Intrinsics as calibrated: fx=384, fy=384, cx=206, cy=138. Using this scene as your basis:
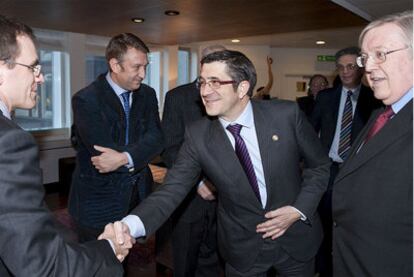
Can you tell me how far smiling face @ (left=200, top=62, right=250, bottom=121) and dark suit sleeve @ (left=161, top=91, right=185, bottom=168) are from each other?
0.76 m

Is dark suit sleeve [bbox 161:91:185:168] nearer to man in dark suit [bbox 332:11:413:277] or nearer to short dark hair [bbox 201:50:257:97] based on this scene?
short dark hair [bbox 201:50:257:97]

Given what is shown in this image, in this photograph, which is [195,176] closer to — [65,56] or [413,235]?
[413,235]

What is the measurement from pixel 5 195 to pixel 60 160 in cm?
583

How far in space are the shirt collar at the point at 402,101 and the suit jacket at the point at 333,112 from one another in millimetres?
1643

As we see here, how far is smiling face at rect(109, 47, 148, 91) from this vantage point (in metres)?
2.14

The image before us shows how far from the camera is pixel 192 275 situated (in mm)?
2701

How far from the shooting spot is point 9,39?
1201 mm

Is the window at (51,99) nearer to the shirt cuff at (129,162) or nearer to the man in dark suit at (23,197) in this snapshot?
the shirt cuff at (129,162)

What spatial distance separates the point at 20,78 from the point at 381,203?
1.28 metres

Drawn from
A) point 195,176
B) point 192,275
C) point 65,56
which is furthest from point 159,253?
point 65,56

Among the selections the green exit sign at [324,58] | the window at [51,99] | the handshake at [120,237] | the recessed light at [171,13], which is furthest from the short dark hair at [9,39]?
the green exit sign at [324,58]

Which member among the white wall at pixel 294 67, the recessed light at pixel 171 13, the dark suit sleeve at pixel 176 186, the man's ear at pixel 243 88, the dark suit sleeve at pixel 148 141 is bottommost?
the dark suit sleeve at pixel 176 186

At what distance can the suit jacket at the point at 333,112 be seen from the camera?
3.01m

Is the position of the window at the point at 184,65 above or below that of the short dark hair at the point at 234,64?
above
